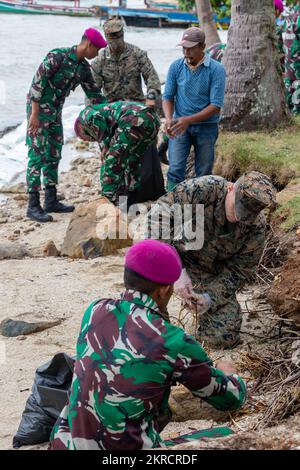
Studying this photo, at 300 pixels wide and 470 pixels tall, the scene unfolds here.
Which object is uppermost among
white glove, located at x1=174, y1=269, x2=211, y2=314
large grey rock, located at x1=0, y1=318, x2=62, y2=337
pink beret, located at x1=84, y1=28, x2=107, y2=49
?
pink beret, located at x1=84, y1=28, x2=107, y2=49

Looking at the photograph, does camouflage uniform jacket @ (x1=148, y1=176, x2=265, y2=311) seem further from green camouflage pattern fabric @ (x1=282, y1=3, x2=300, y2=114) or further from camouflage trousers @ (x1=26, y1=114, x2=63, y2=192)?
green camouflage pattern fabric @ (x1=282, y1=3, x2=300, y2=114)

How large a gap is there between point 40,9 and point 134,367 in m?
33.4

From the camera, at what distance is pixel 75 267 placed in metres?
6.83

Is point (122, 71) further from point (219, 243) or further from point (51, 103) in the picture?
point (219, 243)

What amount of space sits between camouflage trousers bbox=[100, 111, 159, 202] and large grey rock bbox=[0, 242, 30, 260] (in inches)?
39.1

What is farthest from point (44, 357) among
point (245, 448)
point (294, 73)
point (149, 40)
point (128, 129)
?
point (149, 40)

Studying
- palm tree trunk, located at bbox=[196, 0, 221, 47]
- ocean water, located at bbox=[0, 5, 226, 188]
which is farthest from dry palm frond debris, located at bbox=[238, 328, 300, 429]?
palm tree trunk, located at bbox=[196, 0, 221, 47]

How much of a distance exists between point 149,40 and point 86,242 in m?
20.8

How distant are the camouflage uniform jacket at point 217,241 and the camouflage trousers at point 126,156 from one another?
Answer: 260 cm

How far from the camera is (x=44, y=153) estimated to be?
27.5ft

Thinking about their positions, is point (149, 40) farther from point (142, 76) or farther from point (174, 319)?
point (174, 319)

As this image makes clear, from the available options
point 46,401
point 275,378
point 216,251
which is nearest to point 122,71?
point 216,251

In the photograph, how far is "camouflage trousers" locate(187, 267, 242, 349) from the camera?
514 centimetres

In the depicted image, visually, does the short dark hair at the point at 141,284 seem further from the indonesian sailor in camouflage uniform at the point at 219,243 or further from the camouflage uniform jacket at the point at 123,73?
the camouflage uniform jacket at the point at 123,73
